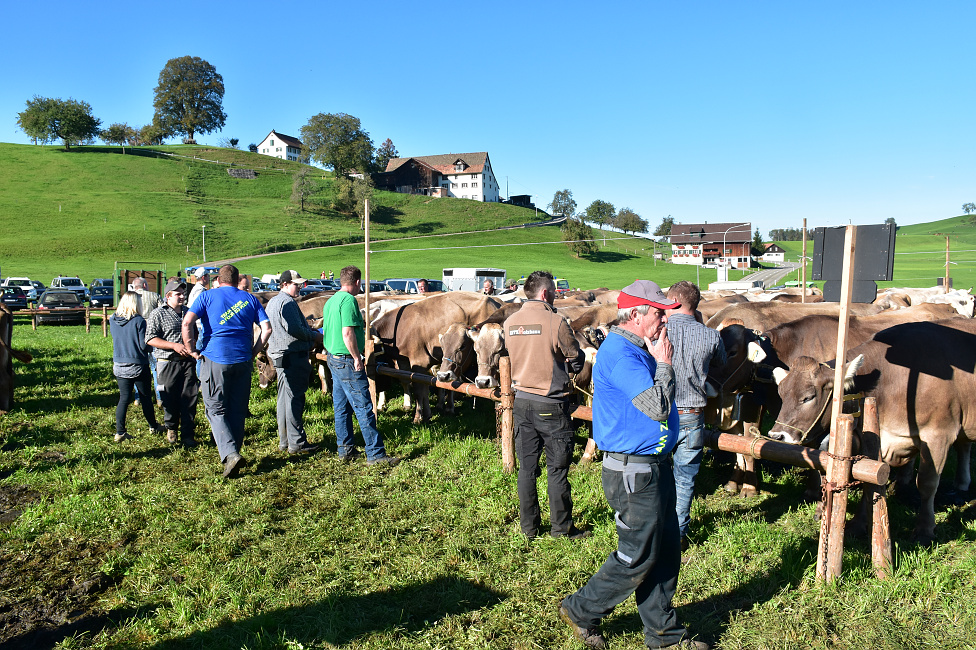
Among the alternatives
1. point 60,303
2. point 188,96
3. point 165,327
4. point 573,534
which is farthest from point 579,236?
point 188,96

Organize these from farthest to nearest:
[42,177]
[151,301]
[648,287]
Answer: [42,177] < [151,301] < [648,287]

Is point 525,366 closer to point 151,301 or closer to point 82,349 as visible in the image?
point 151,301

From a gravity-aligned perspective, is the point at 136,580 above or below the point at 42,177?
below

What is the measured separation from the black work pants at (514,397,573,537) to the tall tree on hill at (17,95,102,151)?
366 feet

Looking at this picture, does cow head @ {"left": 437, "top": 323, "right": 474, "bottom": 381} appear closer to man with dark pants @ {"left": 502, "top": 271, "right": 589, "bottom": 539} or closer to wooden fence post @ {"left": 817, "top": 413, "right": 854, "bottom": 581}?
man with dark pants @ {"left": 502, "top": 271, "right": 589, "bottom": 539}

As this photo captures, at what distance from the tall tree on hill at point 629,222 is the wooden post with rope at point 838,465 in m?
115

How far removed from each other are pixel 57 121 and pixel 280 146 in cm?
4665

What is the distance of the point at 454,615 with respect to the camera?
4.09 meters

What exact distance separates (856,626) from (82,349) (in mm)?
17346

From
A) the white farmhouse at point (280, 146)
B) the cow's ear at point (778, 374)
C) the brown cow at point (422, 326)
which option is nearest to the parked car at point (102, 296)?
the brown cow at point (422, 326)

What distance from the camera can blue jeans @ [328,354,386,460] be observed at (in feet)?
22.8

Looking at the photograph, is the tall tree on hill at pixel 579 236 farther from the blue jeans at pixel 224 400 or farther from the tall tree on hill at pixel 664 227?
the blue jeans at pixel 224 400

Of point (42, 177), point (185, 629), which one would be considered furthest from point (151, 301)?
point (42, 177)

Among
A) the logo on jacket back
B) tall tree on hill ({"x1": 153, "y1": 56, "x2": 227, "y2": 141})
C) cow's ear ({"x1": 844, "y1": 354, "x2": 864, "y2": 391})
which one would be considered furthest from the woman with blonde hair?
tall tree on hill ({"x1": 153, "y1": 56, "x2": 227, "y2": 141})
